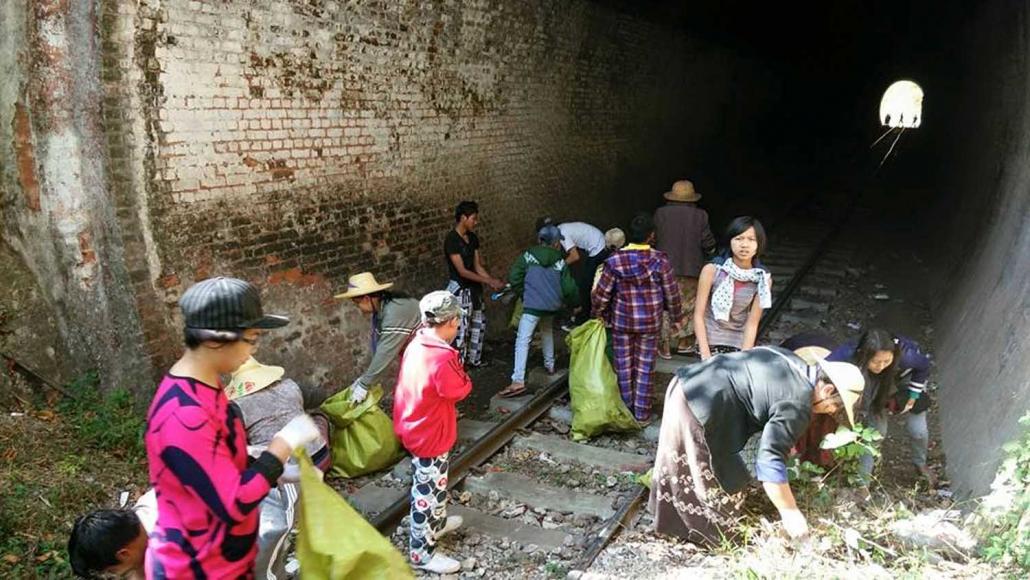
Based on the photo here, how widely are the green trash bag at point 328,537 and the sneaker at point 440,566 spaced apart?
1368mm

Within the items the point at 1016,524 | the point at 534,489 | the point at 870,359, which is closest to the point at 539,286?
the point at 534,489

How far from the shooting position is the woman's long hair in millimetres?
4305

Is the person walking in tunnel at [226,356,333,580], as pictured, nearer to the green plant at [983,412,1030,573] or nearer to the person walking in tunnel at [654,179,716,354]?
the green plant at [983,412,1030,573]

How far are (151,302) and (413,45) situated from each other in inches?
147

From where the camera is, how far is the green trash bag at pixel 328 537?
9.81 feet

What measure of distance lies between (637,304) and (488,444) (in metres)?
1.64

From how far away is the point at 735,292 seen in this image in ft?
17.1

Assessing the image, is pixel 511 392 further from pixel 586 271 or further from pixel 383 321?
pixel 383 321

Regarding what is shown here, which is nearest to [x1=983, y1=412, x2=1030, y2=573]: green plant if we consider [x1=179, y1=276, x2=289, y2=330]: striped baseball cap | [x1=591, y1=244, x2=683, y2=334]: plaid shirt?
[x1=591, y1=244, x2=683, y2=334]: plaid shirt

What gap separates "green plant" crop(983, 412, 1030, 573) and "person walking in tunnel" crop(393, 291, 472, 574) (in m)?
2.84

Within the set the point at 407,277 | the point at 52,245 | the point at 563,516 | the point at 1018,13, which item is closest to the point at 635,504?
the point at 563,516

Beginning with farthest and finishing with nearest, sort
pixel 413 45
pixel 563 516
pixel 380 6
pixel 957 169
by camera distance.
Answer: pixel 957 169 → pixel 413 45 → pixel 380 6 → pixel 563 516

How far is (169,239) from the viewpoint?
553 cm

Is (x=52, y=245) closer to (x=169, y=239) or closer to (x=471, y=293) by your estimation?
(x=169, y=239)
